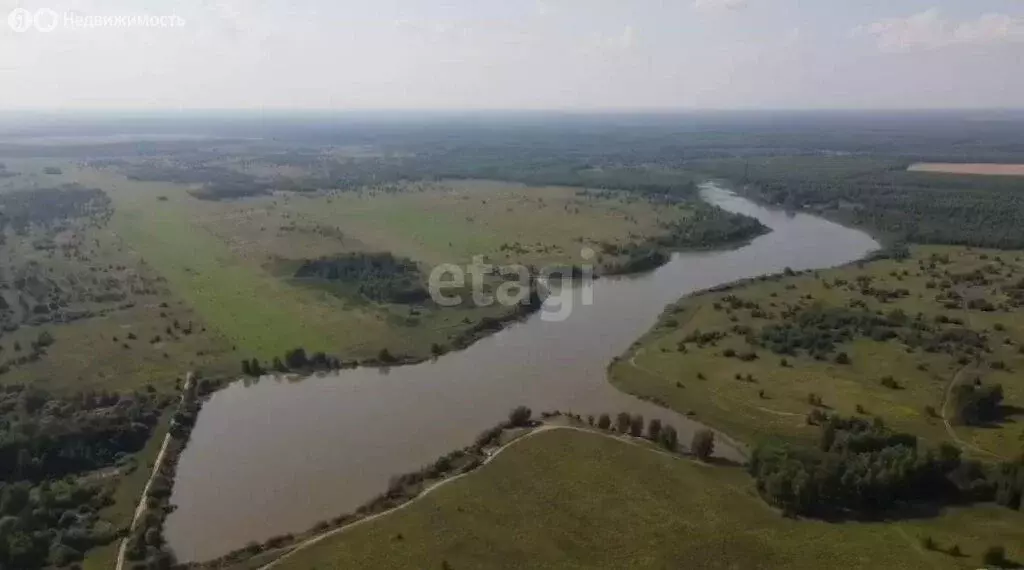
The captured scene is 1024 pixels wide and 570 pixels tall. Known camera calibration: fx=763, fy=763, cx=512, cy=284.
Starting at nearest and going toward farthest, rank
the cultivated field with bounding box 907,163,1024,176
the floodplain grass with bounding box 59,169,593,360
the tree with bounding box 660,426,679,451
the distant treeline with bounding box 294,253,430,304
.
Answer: the tree with bounding box 660,426,679,451 → the floodplain grass with bounding box 59,169,593,360 → the distant treeline with bounding box 294,253,430,304 → the cultivated field with bounding box 907,163,1024,176

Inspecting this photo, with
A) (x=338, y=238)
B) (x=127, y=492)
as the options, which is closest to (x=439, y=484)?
(x=127, y=492)

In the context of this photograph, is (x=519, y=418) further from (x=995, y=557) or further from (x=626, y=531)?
(x=995, y=557)

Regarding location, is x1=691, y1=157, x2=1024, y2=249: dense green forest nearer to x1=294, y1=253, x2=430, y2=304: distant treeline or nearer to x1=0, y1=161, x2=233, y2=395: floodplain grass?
x1=294, y1=253, x2=430, y2=304: distant treeline

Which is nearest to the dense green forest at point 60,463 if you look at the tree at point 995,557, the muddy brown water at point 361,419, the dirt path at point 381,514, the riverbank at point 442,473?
the muddy brown water at point 361,419

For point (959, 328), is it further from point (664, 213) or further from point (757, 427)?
point (664, 213)

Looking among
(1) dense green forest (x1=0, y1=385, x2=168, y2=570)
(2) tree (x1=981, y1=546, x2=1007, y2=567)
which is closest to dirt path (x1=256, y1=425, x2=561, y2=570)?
(1) dense green forest (x1=0, y1=385, x2=168, y2=570)

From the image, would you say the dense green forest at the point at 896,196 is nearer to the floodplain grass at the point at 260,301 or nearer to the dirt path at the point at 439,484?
the floodplain grass at the point at 260,301

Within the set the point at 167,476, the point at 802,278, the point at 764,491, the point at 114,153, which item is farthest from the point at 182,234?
the point at 114,153
